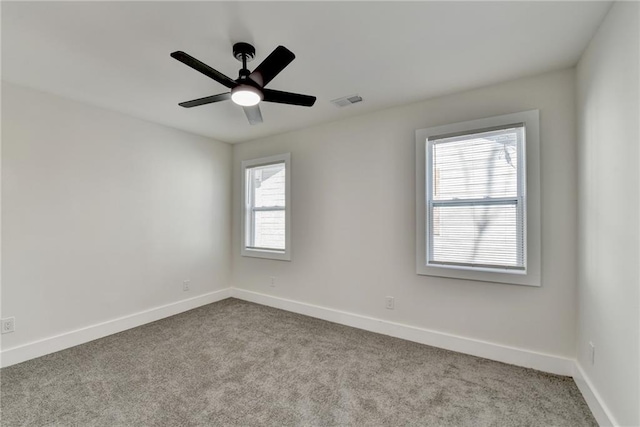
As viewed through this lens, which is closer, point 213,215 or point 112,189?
point 112,189

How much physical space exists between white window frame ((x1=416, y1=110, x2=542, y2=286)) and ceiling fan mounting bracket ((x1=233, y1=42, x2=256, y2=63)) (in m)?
1.80

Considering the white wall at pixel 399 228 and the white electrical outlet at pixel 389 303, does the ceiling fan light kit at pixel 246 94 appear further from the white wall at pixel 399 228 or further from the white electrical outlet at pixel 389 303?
the white electrical outlet at pixel 389 303

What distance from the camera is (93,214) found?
3.04m

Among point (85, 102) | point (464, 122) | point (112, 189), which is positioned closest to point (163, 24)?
point (85, 102)

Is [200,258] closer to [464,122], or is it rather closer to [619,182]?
[464,122]

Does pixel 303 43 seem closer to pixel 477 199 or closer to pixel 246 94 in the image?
pixel 246 94

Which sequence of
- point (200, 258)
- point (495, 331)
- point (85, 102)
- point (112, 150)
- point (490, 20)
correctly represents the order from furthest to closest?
point (200, 258) < point (112, 150) < point (85, 102) < point (495, 331) < point (490, 20)

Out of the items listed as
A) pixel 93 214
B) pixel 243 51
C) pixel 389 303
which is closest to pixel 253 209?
pixel 93 214

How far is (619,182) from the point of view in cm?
157

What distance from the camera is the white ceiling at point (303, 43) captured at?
1.66m

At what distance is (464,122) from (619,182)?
135 cm

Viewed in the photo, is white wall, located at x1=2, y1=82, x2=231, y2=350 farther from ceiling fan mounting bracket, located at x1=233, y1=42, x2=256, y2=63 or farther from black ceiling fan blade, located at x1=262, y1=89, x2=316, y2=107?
black ceiling fan blade, located at x1=262, y1=89, x2=316, y2=107

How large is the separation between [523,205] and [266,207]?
10.4 feet

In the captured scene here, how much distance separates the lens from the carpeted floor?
1.82m
